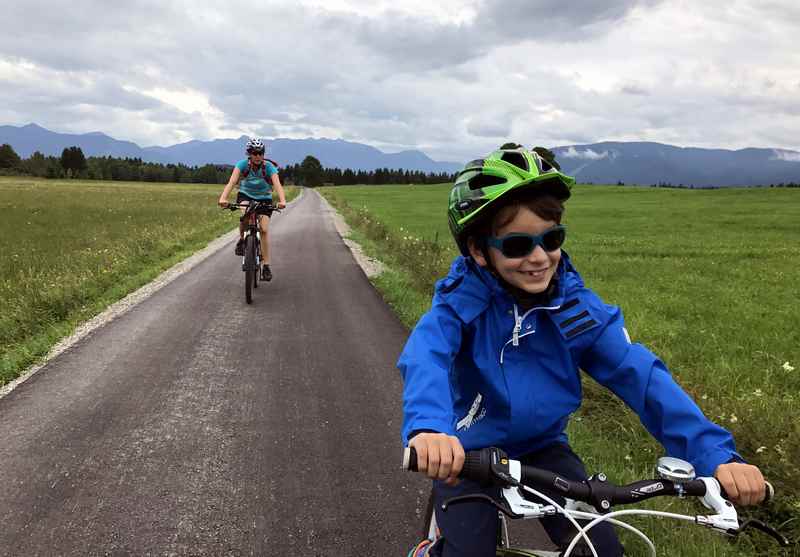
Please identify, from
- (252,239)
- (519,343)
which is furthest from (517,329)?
(252,239)

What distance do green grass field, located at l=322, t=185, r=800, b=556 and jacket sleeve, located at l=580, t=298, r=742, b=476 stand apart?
1.23 meters

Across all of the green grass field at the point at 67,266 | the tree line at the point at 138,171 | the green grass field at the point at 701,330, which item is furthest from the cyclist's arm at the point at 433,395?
the tree line at the point at 138,171

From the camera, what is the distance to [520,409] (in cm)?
200

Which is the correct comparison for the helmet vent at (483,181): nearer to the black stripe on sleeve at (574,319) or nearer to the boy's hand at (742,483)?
the black stripe on sleeve at (574,319)

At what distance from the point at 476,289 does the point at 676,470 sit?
3.22ft

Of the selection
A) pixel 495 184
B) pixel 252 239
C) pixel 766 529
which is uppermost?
pixel 495 184

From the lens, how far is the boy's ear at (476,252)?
7.20 ft

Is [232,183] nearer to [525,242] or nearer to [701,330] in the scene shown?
[701,330]

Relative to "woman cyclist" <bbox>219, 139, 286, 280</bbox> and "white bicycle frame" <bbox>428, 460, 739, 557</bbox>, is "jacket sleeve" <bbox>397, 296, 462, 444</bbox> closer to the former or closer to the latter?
"white bicycle frame" <bbox>428, 460, 739, 557</bbox>

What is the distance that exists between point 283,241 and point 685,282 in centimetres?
1187

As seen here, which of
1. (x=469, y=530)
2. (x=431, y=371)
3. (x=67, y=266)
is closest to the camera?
(x=469, y=530)

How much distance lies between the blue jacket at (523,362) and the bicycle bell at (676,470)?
532 millimetres

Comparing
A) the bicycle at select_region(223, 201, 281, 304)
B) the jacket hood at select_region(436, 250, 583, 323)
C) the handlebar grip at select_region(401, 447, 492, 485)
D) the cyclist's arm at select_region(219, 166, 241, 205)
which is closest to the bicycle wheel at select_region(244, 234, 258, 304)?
the bicycle at select_region(223, 201, 281, 304)

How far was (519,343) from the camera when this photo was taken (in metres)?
2.06
